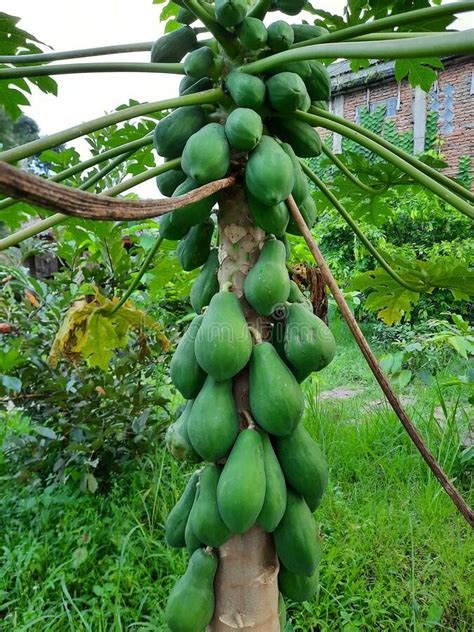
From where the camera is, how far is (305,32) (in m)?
1.07

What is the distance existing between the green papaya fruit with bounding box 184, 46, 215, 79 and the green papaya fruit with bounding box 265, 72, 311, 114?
125 mm

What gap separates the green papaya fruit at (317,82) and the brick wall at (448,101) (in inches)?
353

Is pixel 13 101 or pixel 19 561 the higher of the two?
pixel 13 101

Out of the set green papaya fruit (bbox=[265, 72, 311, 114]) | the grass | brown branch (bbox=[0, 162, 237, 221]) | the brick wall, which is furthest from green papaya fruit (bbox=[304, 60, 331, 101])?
the brick wall

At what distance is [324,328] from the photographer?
952 millimetres

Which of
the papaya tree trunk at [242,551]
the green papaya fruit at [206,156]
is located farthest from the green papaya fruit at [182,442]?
the green papaya fruit at [206,156]

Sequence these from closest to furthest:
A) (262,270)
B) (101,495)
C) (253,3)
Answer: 1. (262,270)
2. (253,3)
3. (101,495)

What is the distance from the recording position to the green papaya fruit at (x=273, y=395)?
882 millimetres

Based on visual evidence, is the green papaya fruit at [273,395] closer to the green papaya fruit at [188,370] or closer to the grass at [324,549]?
the green papaya fruit at [188,370]

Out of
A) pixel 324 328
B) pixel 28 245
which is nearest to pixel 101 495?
pixel 28 245

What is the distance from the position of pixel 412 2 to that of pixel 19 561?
2.38 metres

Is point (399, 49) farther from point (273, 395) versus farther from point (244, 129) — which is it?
point (273, 395)

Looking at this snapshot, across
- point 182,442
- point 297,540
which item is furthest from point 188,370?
point 297,540

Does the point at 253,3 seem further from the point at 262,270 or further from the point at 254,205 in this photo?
the point at 262,270
